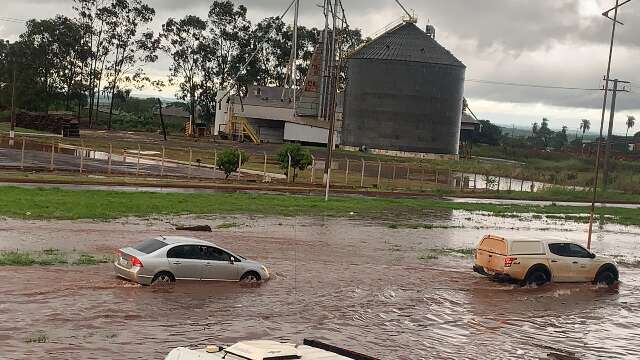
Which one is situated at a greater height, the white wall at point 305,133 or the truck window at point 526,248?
the white wall at point 305,133

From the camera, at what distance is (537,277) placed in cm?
2317

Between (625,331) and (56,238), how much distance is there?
17.2 meters

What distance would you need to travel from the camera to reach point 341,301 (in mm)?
19547

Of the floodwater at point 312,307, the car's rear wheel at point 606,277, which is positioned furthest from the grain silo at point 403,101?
the car's rear wheel at point 606,277

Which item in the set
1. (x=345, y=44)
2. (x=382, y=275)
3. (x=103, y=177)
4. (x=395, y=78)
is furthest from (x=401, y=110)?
(x=382, y=275)

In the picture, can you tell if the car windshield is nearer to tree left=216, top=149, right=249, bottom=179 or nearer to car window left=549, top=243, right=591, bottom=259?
car window left=549, top=243, right=591, bottom=259

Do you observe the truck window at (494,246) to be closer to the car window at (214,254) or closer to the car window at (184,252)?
the car window at (214,254)

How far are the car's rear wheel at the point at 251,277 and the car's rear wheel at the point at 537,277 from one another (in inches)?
318

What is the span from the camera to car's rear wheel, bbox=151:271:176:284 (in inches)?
742

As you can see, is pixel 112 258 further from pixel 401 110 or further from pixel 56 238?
pixel 401 110

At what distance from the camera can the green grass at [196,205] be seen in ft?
103

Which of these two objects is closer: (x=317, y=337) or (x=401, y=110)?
(x=317, y=337)

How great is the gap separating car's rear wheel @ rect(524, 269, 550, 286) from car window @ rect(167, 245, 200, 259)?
388 inches

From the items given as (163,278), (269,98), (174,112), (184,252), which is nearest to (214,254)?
(184,252)
